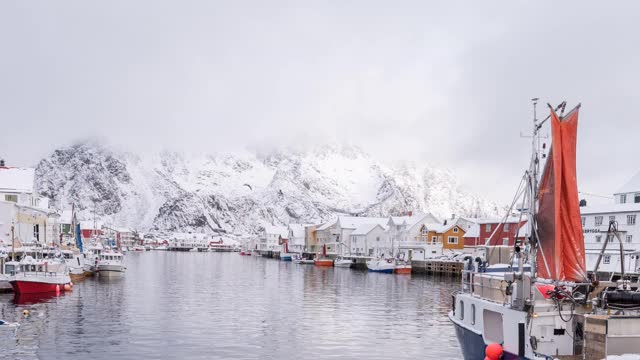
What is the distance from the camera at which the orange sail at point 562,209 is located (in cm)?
2414

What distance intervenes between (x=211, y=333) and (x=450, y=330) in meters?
16.4

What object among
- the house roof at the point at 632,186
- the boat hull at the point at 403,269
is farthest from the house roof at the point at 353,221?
the house roof at the point at 632,186

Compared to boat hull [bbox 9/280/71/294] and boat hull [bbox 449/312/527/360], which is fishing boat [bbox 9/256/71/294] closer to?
boat hull [bbox 9/280/71/294]

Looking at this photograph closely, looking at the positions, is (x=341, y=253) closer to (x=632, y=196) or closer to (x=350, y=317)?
(x=632, y=196)

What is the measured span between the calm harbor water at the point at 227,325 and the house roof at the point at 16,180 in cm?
2645

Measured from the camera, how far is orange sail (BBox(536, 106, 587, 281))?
24.1 m

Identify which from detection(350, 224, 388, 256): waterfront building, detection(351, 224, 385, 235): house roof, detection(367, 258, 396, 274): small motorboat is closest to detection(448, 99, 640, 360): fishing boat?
detection(367, 258, 396, 274): small motorboat

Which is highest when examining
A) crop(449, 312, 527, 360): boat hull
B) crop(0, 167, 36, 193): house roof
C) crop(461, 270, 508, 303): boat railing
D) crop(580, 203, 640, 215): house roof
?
crop(0, 167, 36, 193): house roof

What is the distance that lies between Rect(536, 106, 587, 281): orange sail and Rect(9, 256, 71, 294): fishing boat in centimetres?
5086

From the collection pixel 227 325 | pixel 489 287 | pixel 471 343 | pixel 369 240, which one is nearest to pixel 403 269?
pixel 369 240

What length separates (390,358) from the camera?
34688 mm

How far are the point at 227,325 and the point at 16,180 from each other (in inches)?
2415

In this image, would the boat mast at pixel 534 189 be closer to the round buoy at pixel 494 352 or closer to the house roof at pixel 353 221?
the round buoy at pixel 494 352

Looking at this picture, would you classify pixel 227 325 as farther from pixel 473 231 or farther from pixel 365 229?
pixel 365 229
